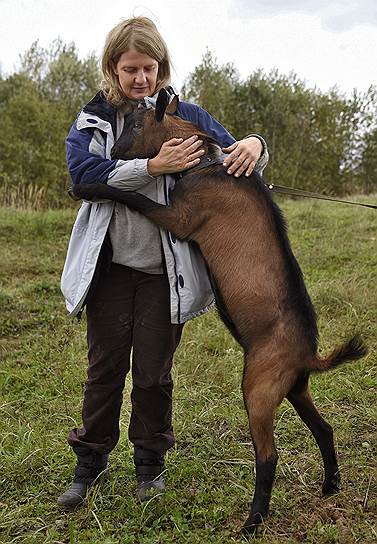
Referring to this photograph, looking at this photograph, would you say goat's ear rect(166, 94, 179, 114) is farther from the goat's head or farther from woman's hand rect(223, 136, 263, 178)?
woman's hand rect(223, 136, 263, 178)

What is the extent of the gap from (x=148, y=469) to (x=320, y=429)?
86cm

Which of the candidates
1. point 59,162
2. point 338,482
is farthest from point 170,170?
point 59,162

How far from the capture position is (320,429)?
9.87 ft

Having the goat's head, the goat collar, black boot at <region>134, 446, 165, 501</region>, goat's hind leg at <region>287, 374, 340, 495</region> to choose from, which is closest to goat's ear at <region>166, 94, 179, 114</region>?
the goat's head

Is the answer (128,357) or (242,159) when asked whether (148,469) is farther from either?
(242,159)

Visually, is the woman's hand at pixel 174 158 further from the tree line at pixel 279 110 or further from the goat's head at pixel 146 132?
the tree line at pixel 279 110

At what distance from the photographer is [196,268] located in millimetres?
2924

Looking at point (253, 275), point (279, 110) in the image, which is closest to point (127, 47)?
point (253, 275)

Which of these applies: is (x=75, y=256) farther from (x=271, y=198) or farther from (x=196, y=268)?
(x=271, y=198)

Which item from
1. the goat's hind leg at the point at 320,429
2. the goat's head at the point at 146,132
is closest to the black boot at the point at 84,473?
the goat's hind leg at the point at 320,429

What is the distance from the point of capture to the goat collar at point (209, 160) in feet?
9.32

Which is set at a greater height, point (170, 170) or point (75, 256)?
point (170, 170)

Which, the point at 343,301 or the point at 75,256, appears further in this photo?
the point at 343,301

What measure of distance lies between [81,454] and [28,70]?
52.9 ft
